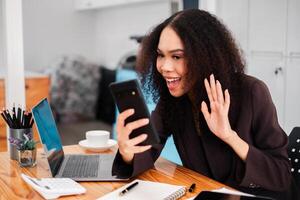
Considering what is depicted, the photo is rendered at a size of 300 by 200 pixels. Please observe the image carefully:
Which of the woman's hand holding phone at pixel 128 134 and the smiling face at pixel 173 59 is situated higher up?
the smiling face at pixel 173 59

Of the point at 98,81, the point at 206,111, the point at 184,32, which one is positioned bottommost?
the point at 98,81

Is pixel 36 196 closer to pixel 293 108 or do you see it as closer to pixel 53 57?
pixel 293 108

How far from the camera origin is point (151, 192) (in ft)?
3.41

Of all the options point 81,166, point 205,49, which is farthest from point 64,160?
point 205,49

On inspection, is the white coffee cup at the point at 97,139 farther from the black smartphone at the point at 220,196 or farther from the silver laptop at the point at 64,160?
the black smartphone at the point at 220,196

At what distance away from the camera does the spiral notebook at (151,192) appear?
100 centimetres

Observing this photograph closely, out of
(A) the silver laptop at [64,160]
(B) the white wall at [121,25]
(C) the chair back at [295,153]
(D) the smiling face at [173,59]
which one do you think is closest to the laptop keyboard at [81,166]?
(A) the silver laptop at [64,160]

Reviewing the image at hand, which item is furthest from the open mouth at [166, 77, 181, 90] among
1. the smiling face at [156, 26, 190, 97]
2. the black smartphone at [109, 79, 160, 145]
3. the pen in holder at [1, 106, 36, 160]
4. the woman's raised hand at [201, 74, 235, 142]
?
the pen in holder at [1, 106, 36, 160]

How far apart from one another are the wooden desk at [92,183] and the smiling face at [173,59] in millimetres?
277

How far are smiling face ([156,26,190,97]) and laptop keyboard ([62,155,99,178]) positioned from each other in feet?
1.23

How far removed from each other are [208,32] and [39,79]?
2.13 m

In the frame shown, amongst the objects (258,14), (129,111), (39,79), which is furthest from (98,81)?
(129,111)

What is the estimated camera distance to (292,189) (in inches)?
49.8

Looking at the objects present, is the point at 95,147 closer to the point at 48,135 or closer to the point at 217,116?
the point at 48,135
